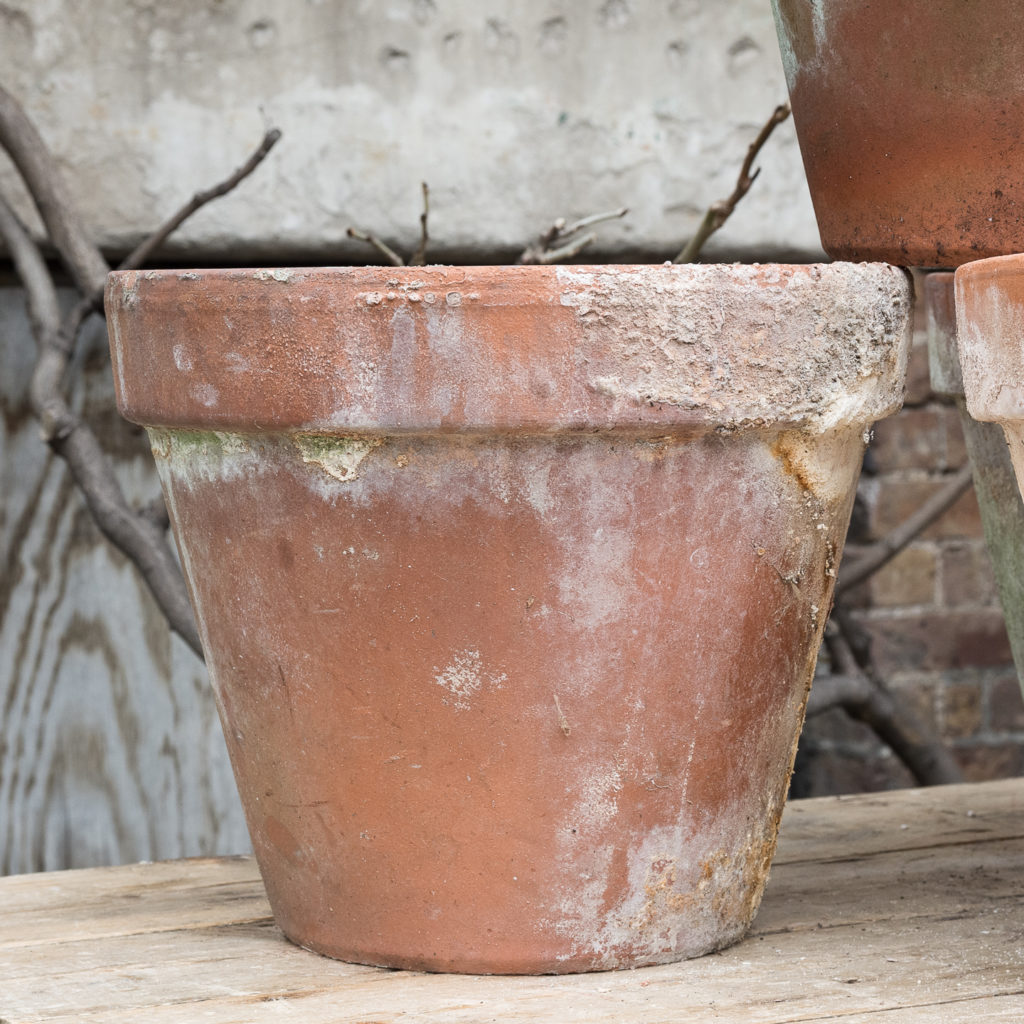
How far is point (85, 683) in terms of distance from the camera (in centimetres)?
190

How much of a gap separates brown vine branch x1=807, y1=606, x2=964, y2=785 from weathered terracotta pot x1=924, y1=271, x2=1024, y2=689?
0.59 metres

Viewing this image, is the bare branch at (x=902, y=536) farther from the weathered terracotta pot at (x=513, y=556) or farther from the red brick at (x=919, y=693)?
the weathered terracotta pot at (x=513, y=556)

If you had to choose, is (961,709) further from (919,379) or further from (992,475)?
(992,475)

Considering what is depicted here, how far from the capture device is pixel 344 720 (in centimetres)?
102

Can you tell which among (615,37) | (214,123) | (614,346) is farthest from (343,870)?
(615,37)

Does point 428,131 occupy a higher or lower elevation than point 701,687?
higher

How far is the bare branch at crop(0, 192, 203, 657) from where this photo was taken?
5.12ft

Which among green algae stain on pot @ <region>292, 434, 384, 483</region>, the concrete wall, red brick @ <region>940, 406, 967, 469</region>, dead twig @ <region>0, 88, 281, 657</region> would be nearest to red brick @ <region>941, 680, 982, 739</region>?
red brick @ <region>940, 406, 967, 469</region>

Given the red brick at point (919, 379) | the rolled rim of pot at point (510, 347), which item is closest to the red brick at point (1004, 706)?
the red brick at point (919, 379)

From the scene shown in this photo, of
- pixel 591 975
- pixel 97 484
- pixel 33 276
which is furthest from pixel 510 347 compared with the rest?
pixel 33 276

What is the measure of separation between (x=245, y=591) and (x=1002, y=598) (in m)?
0.65

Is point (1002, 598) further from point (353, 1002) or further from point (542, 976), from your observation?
point (353, 1002)

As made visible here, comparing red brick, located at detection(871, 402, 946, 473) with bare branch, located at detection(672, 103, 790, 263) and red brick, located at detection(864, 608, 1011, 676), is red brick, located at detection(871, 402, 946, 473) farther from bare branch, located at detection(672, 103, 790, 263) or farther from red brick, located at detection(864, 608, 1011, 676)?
bare branch, located at detection(672, 103, 790, 263)

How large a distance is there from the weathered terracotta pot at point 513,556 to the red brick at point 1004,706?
1189mm
